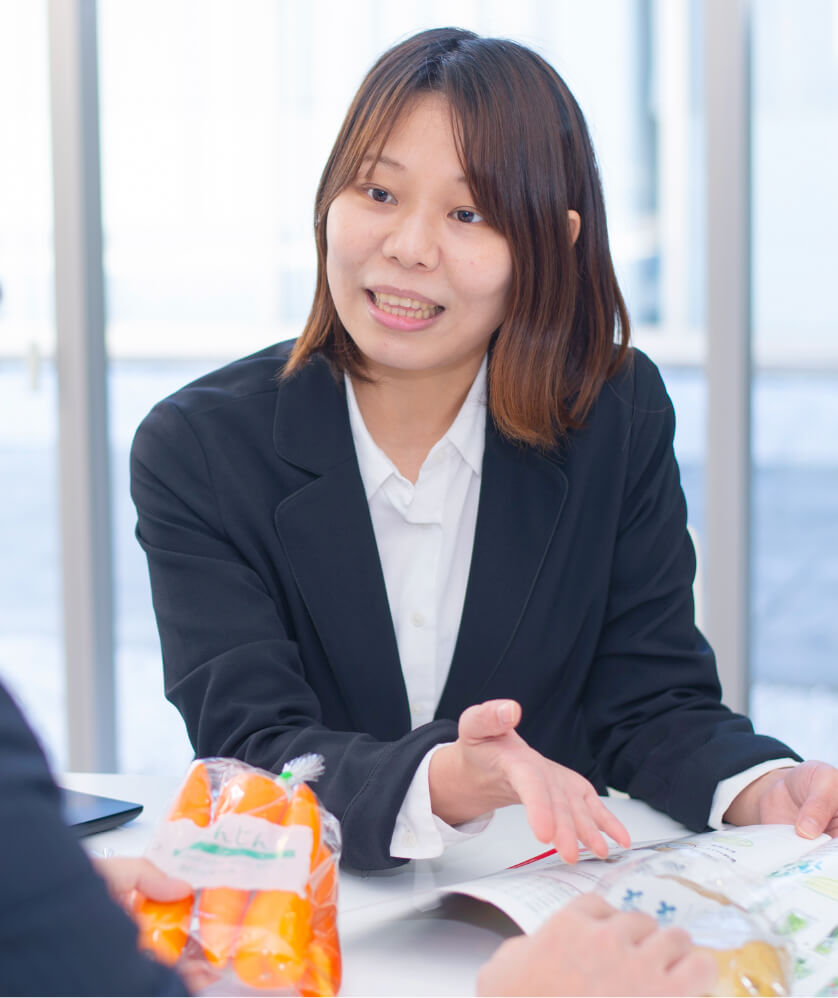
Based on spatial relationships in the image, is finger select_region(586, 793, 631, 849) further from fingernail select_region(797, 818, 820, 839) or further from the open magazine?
fingernail select_region(797, 818, 820, 839)

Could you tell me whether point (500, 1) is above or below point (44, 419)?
above

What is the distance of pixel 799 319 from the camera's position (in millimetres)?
2533

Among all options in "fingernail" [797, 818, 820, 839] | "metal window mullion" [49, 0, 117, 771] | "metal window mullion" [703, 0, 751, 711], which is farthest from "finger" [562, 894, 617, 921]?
"metal window mullion" [49, 0, 117, 771]

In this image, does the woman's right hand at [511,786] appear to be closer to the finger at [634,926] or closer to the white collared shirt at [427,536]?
the finger at [634,926]

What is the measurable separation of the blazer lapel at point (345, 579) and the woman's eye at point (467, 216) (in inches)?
13.1

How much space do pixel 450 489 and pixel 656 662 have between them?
36 cm

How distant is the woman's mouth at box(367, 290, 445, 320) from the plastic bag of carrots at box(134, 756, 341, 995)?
73 cm

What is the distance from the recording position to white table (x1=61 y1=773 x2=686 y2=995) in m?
0.85

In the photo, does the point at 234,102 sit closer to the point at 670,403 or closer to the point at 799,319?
the point at 799,319

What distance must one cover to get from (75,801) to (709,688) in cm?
78

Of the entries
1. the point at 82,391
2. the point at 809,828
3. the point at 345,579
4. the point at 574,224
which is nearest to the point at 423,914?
the point at 809,828

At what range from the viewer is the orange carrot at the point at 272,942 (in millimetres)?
749

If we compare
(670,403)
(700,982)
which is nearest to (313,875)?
(700,982)

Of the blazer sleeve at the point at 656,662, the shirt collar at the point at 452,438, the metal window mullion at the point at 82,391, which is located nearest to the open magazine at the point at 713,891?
the blazer sleeve at the point at 656,662
